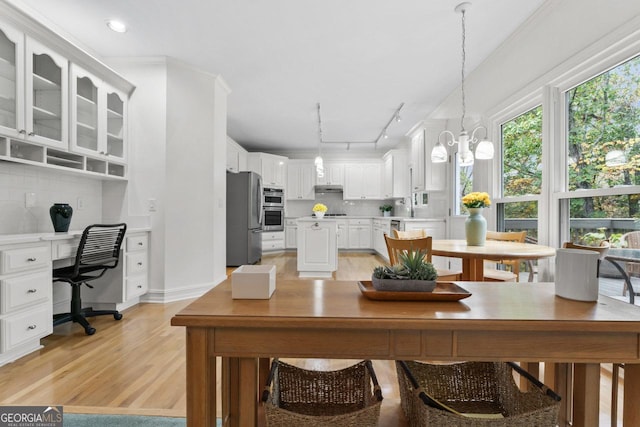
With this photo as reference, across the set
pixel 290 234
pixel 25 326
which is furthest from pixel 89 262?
pixel 290 234

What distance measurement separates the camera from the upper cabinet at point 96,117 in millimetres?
2750

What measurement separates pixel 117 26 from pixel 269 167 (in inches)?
177

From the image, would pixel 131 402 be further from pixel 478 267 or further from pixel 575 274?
pixel 478 267

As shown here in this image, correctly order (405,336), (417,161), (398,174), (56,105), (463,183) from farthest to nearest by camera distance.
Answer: (398,174) < (417,161) < (463,183) < (56,105) < (405,336)

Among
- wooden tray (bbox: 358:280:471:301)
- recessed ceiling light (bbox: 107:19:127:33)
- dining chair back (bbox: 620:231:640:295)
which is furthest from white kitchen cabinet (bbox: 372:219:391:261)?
wooden tray (bbox: 358:280:471:301)

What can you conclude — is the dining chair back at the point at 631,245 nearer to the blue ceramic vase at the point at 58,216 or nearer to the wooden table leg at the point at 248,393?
the wooden table leg at the point at 248,393

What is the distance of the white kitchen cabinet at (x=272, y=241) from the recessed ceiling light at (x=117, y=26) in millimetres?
4486

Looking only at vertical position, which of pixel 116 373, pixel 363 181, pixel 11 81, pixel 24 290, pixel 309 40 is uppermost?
pixel 309 40

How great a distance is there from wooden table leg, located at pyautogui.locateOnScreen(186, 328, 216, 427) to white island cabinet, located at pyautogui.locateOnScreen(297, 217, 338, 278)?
147 inches

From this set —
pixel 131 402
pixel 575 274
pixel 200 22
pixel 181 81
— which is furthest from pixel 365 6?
pixel 131 402

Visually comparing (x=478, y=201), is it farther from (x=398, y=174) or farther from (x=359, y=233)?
(x=359, y=233)

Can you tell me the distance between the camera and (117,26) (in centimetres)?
285

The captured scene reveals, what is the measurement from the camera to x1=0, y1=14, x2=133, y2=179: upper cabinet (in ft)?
7.17

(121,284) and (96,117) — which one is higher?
(96,117)
